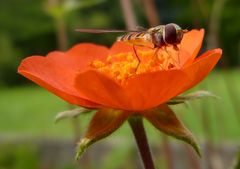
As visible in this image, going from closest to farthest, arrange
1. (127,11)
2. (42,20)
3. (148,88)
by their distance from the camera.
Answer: (148,88) → (127,11) → (42,20)

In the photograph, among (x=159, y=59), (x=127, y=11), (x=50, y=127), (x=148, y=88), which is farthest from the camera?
(x=50, y=127)

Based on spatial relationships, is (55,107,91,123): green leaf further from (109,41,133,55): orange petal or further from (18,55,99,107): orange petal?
(109,41,133,55): orange petal

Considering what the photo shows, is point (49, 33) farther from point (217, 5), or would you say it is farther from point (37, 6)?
point (217, 5)

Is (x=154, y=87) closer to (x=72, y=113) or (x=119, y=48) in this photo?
(x=72, y=113)

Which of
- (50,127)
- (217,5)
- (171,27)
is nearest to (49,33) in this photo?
(50,127)

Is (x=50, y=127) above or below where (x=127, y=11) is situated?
below

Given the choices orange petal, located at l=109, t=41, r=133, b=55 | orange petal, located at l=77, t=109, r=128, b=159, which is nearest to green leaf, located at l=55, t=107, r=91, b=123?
orange petal, located at l=77, t=109, r=128, b=159
